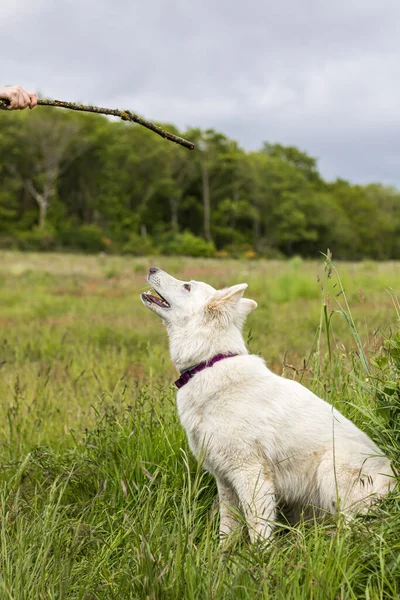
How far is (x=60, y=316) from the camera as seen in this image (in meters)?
13.7

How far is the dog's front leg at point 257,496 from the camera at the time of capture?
3068mm

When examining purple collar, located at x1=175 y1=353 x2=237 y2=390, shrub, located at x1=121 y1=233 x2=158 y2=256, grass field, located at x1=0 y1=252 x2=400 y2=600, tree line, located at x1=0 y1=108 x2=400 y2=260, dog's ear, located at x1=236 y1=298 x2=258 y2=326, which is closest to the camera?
grass field, located at x1=0 y1=252 x2=400 y2=600

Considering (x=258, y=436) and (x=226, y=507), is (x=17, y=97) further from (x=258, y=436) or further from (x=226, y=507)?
(x=226, y=507)

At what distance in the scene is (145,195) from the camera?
66.8 meters

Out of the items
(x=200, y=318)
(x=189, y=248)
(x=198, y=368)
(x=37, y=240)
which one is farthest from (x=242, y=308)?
(x=189, y=248)

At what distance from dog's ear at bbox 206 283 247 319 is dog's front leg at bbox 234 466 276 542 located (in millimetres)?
957

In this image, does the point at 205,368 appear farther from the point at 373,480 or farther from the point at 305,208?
the point at 305,208

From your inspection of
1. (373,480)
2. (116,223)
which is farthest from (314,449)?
(116,223)

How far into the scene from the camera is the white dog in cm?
310

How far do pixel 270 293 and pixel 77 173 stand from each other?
54.5 meters

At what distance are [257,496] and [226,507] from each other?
0.31 metres

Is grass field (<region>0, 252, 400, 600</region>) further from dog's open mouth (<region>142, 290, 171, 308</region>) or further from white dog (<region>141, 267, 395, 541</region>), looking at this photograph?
dog's open mouth (<region>142, 290, 171, 308</region>)

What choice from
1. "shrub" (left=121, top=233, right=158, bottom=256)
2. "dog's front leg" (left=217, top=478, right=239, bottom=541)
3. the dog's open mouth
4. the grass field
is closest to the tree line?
"shrub" (left=121, top=233, right=158, bottom=256)

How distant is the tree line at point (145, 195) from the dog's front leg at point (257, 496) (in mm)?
49364
